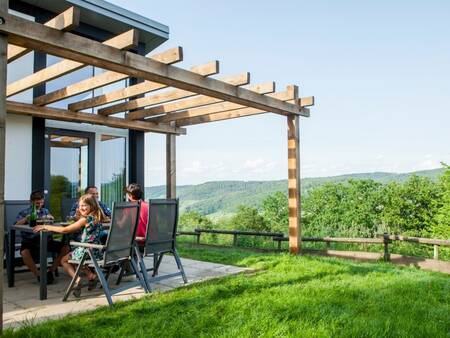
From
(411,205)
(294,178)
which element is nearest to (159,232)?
(294,178)

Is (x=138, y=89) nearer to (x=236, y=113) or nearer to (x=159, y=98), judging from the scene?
(x=159, y=98)

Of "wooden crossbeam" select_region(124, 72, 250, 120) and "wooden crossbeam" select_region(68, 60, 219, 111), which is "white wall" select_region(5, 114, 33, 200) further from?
"wooden crossbeam" select_region(124, 72, 250, 120)

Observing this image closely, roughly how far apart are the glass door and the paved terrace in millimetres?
2593

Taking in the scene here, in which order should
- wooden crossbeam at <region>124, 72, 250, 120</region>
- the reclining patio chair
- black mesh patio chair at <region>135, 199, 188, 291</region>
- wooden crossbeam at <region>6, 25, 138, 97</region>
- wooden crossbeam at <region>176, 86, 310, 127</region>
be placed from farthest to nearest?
wooden crossbeam at <region>176, 86, 310, 127</region> < wooden crossbeam at <region>124, 72, 250, 120</region> < the reclining patio chair < black mesh patio chair at <region>135, 199, 188, 291</region> < wooden crossbeam at <region>6, 25, 138, 97</region>

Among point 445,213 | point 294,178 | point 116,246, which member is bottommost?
point 445,213

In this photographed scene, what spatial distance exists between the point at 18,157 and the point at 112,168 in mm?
2202

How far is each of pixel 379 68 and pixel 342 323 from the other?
16.3m

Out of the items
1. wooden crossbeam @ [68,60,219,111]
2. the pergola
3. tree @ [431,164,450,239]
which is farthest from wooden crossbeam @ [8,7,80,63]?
Answer: tree @ [431,164,450,239]

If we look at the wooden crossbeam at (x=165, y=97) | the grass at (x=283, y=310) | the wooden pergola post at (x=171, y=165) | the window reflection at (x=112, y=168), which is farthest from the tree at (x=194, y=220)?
the grass at (x=283, y=310)

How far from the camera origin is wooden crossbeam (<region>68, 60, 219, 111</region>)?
4449 mm

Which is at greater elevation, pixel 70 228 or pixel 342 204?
pixel 70 228

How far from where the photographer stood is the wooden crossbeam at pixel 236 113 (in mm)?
6051

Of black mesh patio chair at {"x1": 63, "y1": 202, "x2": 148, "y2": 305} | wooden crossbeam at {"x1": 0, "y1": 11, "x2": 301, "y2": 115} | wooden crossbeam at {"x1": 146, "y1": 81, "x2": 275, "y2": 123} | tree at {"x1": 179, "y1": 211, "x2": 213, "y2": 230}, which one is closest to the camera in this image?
wooden crossbeam at {"x1": 0, "y1": 11, "x2": 301, "y2": 115}

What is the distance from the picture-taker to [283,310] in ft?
11.1
